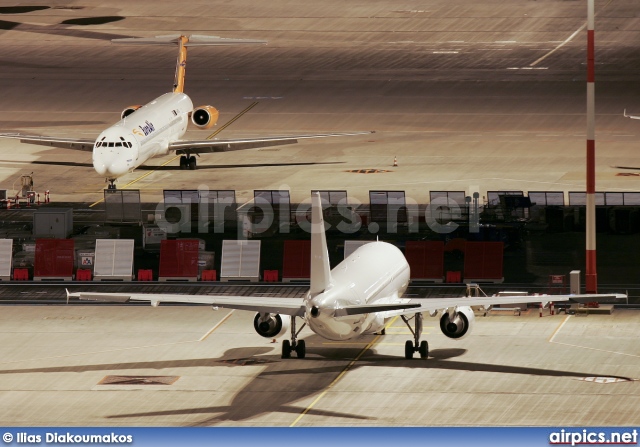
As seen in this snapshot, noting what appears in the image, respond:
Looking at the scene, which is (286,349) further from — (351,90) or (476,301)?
(351,90)

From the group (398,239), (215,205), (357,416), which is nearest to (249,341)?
(357,416)

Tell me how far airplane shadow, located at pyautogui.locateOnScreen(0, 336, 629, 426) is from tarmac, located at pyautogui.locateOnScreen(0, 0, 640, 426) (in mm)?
99

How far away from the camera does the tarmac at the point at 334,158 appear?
44.9 m

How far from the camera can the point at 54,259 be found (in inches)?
2505

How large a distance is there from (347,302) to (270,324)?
4.03m

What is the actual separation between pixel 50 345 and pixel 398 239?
21360mm

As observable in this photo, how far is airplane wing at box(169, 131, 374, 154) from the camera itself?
282ft

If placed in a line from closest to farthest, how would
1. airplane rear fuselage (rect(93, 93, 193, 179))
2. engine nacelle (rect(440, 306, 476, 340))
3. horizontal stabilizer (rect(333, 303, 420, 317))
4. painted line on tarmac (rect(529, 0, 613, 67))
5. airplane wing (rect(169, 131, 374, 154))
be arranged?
horizontal stabilizer (rect(333, 303, 420, 317)) → engine nacelle (rect(440, 306, 476, 340)) → airplane rear fuselage (rect(93, 93, 193, 179)) → airplane wing (rect(169, 131, 374, 154)) → painted line on tarmac (rect(529, 0, 613, 67))

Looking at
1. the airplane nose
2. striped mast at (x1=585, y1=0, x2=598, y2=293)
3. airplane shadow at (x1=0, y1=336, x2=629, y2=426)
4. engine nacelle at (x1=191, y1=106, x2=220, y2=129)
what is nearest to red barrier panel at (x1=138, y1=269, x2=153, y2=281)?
airplane shadow at (x1=0, y1=336, x2=629, y2=426)

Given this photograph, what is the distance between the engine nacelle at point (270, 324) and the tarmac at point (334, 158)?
1.08 metres

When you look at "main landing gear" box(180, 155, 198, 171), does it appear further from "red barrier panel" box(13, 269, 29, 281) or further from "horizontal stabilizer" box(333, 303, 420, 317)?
"horizontal stabilizer" box(333, 303, 420, 317)

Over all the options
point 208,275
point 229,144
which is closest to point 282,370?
point 208,275

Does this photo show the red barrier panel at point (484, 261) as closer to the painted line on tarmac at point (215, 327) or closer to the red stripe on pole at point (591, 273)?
the red stripe on pole at point (591, 273)

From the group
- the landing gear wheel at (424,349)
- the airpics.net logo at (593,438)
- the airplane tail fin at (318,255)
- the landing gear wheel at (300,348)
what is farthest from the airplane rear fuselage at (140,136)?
the airpics.net logo at (593,438)
